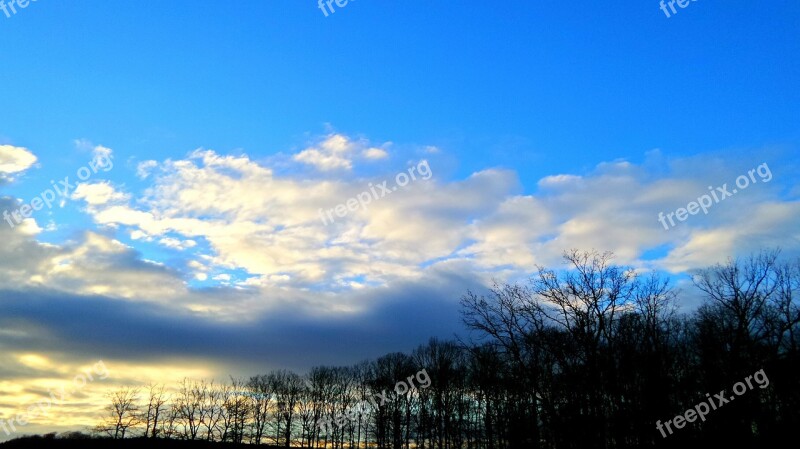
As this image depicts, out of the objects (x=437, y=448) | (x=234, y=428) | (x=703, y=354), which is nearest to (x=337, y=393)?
(x=234, y=428)

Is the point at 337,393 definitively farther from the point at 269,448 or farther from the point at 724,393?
the point at 724,393

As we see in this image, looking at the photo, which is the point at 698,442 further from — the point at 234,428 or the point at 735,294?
the point at 234,428

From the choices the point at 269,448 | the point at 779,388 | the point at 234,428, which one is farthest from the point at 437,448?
the point at 779,388

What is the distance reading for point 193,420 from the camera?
313 ft

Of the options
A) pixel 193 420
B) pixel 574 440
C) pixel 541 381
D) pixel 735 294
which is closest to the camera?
pixel 574 440

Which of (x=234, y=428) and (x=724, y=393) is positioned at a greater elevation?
(x=724, y=393)

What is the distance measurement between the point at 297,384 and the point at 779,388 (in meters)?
85.1

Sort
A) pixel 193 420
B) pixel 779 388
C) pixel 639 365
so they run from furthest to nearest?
pixel 193 420 → pixel 779 388 → pixel 639 365

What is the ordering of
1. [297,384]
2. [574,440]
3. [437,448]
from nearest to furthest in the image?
[574,440] → [437,448] → [297,384]

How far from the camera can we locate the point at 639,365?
104 feet

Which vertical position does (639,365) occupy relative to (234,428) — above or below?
above

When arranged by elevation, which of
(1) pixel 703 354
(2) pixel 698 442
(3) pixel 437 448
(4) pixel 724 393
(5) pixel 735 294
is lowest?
(3) pixel 437 448

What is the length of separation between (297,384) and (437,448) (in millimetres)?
35121

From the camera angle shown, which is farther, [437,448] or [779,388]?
[437,448]
